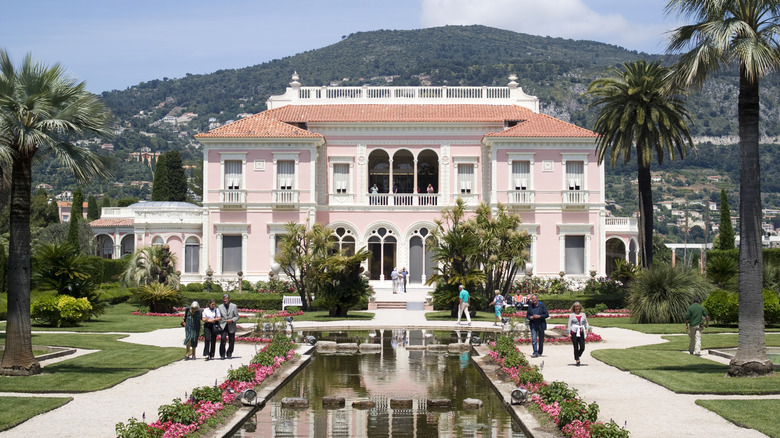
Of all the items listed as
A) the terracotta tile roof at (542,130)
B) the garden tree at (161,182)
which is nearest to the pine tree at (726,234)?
the terracotta tile roof at (542,130)

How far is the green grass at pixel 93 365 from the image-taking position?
17156mm

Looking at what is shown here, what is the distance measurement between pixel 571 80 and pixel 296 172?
5078 inches

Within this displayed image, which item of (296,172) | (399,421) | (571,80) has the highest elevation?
(571,80)

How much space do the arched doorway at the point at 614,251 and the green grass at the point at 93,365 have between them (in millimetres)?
39386

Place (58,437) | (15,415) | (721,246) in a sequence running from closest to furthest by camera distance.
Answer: (58,437), (15,415), (721,246)

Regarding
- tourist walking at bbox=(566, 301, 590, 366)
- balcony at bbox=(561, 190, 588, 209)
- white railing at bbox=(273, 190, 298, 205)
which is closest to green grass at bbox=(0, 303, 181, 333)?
white railing at bbox=(273, 190, 298, 205)

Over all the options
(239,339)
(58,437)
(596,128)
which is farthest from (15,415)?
(596,128)

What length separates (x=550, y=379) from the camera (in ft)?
61.9

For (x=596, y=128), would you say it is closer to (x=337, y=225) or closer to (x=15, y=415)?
(x=337, y=225)

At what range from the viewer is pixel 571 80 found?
6762 inches

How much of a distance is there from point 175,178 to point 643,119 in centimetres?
4553

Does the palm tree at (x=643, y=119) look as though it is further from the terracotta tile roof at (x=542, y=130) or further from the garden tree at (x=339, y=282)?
the garden tree at (x=339, y=282)

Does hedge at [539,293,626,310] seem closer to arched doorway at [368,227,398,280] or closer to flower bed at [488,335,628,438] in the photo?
arched doorway at [368,227,398,280]

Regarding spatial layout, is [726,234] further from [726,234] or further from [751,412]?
[751,412]
